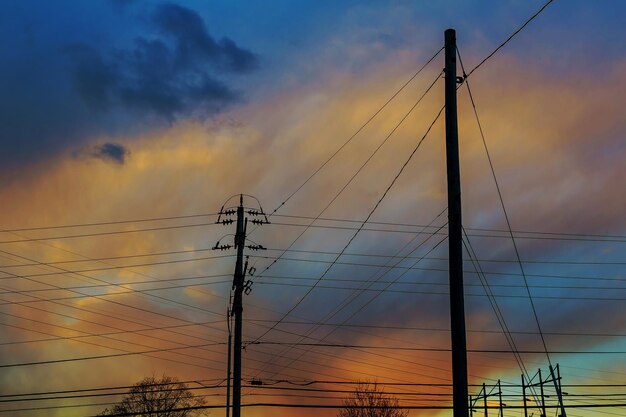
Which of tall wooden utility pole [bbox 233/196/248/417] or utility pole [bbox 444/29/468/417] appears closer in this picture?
utility pole [bbox 444/29/468/417]

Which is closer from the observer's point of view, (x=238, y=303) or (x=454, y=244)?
(x=454, y=244)

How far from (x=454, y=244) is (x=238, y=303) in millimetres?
20022

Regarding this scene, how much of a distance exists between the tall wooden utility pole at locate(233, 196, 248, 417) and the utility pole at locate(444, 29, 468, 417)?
17.5 m

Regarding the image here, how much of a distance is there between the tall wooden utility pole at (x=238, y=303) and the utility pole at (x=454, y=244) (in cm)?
1752

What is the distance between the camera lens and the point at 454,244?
13367 millimetres

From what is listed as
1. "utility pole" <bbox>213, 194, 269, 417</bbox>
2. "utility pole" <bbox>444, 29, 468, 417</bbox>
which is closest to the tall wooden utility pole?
"utility pole" <bbox>213, 194, 269, 417</bbox>

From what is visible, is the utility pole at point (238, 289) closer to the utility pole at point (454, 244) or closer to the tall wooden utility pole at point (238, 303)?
the tall wooden utility pole at point (238, 303)

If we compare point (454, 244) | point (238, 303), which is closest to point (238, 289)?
point (238, 303)

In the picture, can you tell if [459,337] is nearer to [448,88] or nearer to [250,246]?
[448,88]

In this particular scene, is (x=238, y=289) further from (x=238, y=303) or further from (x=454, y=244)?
(x=454, y=244)

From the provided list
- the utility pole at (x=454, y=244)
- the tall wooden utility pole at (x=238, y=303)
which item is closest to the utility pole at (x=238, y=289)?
the tall wooden utility pole at (x=238, y=303)

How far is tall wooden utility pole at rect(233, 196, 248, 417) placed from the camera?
28.7 m

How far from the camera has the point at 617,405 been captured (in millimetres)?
35688

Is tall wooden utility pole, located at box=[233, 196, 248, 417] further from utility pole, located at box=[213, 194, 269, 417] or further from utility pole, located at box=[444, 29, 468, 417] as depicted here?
utility pole, located at box=[444, 29, 468, 417]
